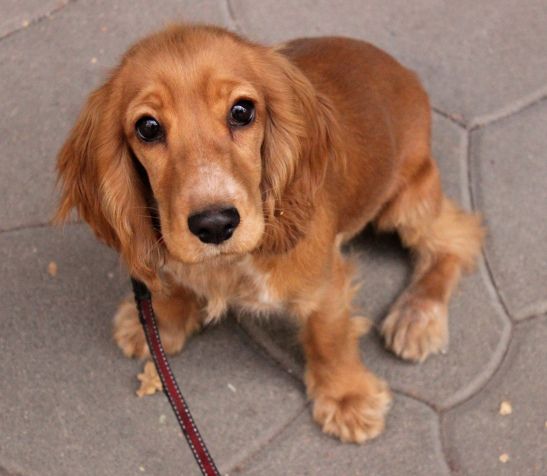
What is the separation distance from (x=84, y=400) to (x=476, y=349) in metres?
1.54

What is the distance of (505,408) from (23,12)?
9.87 ft

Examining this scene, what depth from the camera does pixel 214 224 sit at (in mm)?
2186

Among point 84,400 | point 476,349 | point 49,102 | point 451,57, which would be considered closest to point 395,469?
point 476,349

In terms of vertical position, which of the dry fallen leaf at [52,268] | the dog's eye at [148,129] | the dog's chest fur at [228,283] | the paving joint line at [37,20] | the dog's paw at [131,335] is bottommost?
the dog's paw at [131,335]

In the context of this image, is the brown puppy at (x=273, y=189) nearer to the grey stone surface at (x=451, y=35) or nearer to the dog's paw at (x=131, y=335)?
the dog's paw at (x=131, y=335)

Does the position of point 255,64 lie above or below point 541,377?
above

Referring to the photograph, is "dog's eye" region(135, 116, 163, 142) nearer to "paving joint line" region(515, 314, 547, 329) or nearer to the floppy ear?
the floppy ear

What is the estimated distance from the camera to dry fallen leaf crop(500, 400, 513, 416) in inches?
124

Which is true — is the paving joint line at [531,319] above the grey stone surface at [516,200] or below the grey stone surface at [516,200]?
below

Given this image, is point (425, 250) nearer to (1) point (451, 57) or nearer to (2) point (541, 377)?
(2) point (541, 377)

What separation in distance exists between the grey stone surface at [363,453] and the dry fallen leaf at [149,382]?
451 millimetres

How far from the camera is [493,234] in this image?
355 centimetres

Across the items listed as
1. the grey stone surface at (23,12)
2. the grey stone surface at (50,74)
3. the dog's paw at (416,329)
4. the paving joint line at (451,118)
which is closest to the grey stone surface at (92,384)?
the grey stone surface at (50,74)

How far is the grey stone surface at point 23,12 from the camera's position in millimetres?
4230
